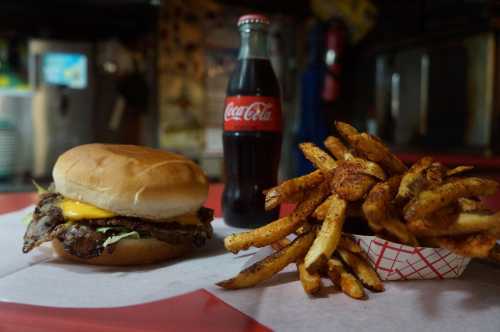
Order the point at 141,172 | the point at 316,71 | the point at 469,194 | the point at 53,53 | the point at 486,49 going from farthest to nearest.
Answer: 1. the point at 316,71
2. the point at 53,53
3. the point at 486,49
4. the point at 141,172
5. the point at 469,194

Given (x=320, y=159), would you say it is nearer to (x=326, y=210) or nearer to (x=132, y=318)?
(x=326, y=210)

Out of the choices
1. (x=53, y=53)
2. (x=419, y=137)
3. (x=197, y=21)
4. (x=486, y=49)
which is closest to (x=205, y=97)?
(x=197, y=21)

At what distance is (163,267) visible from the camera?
1218 mm

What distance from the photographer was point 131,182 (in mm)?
1261

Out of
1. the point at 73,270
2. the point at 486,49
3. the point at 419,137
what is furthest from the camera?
the point at 419,137

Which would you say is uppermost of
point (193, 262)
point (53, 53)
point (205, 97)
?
point (53, 53)

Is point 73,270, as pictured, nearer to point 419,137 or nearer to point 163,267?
point 163,267

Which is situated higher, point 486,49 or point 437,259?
point 486,49

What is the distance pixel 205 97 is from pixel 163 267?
15.4 ft

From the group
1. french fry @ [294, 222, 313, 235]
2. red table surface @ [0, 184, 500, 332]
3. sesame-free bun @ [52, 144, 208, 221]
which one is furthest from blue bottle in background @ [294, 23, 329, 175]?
red table surface @ [0, 184, 500, 332]

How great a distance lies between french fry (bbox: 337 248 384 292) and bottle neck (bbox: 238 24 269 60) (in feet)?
3.22

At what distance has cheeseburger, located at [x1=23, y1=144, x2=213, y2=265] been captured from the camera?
1.22m

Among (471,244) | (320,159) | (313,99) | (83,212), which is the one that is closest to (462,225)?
(471,244)

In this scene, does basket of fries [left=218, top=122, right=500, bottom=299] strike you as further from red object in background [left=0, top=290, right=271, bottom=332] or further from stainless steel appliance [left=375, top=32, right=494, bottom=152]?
stainless steel appliance [left=375, top=32, right=494, bottom=152]
